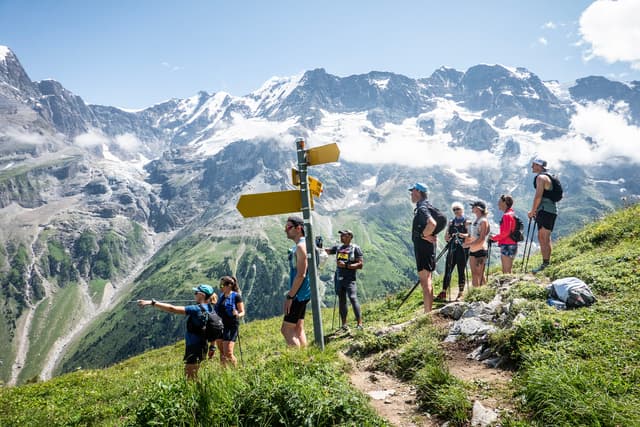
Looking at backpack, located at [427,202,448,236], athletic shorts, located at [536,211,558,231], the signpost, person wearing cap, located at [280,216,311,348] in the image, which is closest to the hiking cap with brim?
person wearing cap, located at [280,216,311,348]

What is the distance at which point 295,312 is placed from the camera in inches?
344

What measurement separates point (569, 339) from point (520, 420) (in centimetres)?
183

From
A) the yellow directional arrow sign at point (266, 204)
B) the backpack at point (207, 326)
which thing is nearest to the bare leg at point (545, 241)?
the yellow directional arrow sign at point (266, 204)

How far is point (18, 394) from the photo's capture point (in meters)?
12.4

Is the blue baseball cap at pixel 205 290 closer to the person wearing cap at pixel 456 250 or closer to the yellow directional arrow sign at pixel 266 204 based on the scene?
the yellow directional arrow sign at pixel 266 204

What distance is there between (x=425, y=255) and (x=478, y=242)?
3308 millimetres

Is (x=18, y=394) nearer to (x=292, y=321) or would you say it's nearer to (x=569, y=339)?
(x=292, y=321)

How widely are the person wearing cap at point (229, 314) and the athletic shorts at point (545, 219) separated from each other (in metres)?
9.76

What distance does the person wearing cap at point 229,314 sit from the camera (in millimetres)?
10094

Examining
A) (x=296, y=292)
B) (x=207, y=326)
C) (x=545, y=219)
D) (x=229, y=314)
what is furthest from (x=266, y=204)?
(x=545, y=219)

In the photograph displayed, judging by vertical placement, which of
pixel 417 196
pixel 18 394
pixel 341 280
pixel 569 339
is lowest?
pixel 18 394

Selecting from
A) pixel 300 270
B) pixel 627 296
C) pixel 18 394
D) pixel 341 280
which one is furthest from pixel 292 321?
pixel 18 394

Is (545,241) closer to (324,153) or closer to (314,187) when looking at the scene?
(314,187)

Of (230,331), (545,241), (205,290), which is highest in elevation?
(205,290)
